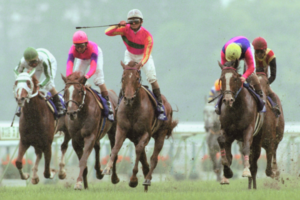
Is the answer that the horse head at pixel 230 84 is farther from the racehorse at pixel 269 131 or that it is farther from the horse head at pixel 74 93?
the horse head at pixel 74 93

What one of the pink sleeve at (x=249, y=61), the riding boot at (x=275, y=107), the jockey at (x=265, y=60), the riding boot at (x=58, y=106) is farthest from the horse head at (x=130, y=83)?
the riding boot at (x=275, y=107)

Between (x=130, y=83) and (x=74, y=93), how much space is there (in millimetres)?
940

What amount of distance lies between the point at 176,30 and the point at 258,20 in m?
5.71

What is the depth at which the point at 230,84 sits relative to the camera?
356 inches

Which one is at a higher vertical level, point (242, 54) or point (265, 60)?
point (265, 60)

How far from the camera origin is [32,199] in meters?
7.82

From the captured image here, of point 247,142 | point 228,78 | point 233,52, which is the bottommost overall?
point 247,142

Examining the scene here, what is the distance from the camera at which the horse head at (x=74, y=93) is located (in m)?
9.22

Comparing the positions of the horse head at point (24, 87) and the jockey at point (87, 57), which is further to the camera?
the jockey at point (87, 57)

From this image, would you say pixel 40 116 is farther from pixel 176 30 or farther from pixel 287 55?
pixel 176 30

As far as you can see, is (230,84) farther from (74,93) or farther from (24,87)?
(24,87)

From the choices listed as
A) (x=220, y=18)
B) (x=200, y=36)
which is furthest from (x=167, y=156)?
(x=220, y=18)

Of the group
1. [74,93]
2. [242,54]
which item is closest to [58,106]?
[74,93]

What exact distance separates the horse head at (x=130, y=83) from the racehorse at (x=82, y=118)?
80cm
